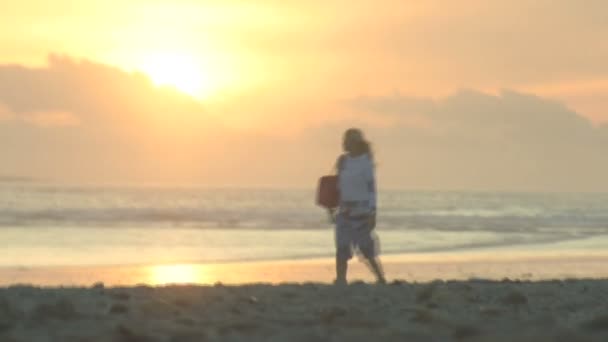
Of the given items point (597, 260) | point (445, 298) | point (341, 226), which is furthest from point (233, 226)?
point (445, 298)

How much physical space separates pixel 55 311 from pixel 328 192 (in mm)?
4601

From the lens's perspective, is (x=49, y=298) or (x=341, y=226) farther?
(x=341, y=226)

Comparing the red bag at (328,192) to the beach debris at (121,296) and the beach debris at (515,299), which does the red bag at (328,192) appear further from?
the beach debris at (121,296)

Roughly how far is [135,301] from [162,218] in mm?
33876

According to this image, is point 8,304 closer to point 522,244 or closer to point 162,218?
point 522,244

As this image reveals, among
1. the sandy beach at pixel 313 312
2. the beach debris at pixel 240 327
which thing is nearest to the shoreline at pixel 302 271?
the sandy beach at pixel 313 312

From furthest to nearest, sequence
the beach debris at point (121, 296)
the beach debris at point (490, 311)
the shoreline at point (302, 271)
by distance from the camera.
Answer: the shoreline at point (302, 271), the beach debris at point (121, 296), the beach debris at point (490, 311)

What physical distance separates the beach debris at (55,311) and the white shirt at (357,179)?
422 cm

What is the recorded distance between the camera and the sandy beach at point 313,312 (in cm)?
634

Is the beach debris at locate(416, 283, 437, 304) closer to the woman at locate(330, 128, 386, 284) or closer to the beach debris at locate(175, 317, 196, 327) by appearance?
the woman at locate(330, 128, 386, 284)

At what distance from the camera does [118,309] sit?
7.77 m

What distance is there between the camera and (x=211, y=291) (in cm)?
942

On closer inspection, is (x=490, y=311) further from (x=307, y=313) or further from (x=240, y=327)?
(x=240, y=327)

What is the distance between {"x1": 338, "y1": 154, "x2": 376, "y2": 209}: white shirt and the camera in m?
11.1
